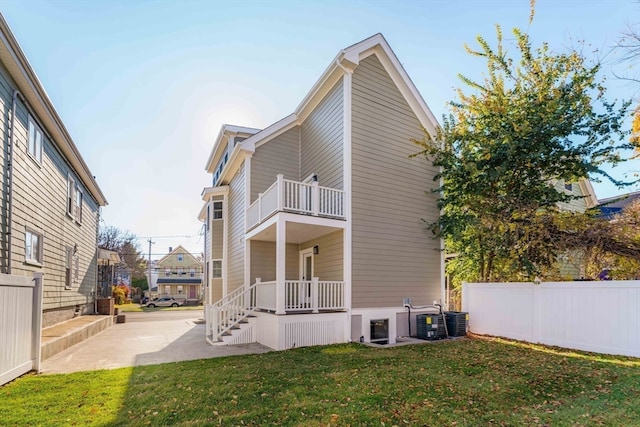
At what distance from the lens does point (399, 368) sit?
22.5ft

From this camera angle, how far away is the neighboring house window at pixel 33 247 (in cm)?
940

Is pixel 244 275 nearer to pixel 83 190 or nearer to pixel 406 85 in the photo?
pixel 406 85

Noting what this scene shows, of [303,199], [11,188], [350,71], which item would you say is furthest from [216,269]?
[350,71]

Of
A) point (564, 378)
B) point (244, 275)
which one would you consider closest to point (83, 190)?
point (244, 275)

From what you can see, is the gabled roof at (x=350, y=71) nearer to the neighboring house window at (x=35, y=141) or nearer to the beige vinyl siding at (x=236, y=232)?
the beige vinyl siding at (x=236, y=232)

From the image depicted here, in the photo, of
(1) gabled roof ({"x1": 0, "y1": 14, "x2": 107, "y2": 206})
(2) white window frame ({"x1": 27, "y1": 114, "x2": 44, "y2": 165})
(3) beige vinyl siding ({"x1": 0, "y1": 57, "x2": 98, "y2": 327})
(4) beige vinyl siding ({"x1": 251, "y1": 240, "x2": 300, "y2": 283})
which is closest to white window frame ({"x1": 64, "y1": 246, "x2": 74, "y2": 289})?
(3) beige vinyl siding ({"x1": 0, "y1": 57, "x2": 98, "y2": 327})

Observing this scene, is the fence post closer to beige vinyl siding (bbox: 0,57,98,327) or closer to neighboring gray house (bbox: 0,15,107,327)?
neighboring gray house (bbox: 0,15,107,327)

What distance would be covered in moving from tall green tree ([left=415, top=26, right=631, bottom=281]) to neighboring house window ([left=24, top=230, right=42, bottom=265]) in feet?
36.3

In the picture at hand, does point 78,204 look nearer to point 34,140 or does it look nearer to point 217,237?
point 217,237

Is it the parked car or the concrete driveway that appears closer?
the concrete driveway

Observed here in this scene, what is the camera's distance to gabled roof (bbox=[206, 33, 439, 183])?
36.2 ft

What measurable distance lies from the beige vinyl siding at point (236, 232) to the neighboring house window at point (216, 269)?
1048mm

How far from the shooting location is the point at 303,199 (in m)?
10.2

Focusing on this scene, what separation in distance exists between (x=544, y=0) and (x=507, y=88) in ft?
8.37
